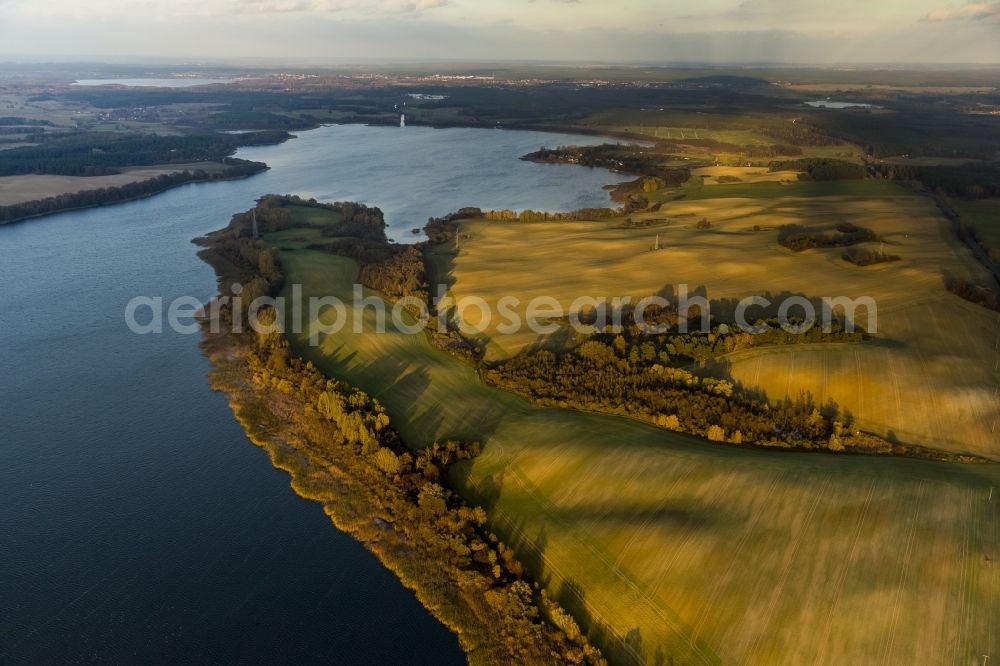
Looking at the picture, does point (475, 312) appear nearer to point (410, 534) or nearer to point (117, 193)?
point (410, 534)

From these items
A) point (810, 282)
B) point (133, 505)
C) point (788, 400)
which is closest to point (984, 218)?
point (810, 282)

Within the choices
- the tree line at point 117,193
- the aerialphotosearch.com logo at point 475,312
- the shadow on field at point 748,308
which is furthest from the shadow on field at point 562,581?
the tree line at point 117,193

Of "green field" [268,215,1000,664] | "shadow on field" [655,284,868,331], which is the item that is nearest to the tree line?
"green field" [268,215,1000,664]

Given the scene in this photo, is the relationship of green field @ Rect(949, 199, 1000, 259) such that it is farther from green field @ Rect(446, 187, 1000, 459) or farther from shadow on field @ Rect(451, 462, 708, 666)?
shadow on field @ Rect(451, 462, 708, 666)

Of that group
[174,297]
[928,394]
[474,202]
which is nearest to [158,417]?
[174,297]

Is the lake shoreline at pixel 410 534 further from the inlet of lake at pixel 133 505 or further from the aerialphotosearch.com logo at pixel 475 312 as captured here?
the aerialphotosearch.com logo at pixel 475 312

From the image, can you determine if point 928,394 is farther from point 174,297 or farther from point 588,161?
point 588,161
